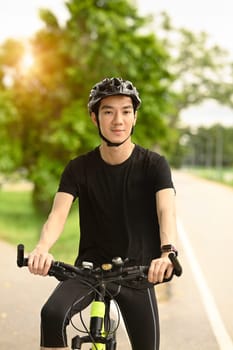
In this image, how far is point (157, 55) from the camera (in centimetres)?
2497

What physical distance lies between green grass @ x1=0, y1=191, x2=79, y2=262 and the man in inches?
517

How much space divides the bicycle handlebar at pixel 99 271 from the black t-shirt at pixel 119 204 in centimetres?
37

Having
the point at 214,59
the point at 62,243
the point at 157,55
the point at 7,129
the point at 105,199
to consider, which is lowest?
the point at 62,243

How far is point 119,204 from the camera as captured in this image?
3.74 metres

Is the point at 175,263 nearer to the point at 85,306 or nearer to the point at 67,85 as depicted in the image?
the point at 85,306

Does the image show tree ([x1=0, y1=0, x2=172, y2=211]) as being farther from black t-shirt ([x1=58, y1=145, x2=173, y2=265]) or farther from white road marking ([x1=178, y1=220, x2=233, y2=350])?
black t-shirt ([x1=58, y1=145, x2=173, y2=265])

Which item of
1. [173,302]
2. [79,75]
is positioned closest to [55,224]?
[173,302]

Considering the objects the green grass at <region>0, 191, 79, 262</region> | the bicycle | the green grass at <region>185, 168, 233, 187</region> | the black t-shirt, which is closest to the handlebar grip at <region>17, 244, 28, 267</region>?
the bicycle

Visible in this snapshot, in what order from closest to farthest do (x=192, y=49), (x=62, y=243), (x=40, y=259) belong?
(x=40, y=259) → (x=62, y=243) → (x=192, y=49)

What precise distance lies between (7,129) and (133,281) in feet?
80.5

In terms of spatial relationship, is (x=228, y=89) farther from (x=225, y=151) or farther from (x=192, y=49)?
(x=225, y=151)

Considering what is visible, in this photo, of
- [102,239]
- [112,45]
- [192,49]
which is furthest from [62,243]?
[192,49]

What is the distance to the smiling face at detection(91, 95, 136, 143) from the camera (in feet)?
12.0

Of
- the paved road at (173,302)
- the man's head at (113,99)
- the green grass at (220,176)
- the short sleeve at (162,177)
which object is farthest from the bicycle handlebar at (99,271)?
the green grass at (220,176)
